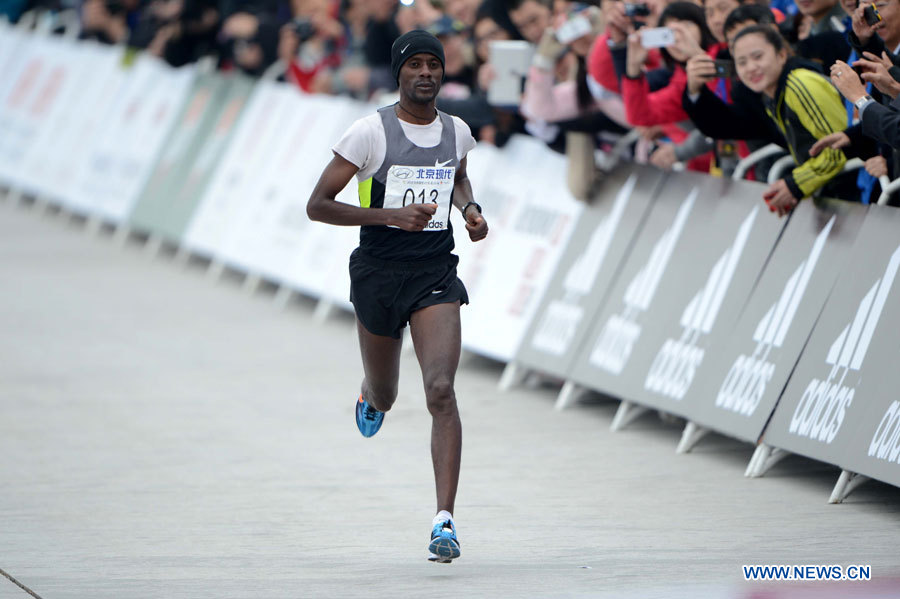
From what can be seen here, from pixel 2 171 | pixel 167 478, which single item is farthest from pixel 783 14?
pixel 2 171

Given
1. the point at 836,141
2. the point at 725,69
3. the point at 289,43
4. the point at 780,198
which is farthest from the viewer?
the point at 289,43

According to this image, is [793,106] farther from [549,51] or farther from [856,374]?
[549,51]

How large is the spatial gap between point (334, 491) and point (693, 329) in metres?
2.60

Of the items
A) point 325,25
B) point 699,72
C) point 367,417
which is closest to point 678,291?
point 699,72

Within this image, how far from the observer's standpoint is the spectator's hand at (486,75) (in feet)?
37.2

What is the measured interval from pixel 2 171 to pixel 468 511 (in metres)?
15.6

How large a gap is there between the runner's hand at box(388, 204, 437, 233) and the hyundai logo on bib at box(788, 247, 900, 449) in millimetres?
2714

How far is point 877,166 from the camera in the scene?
319 inches

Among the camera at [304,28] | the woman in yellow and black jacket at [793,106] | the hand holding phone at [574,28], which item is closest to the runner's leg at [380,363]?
the woman in yellow and black jacket at [793,106]

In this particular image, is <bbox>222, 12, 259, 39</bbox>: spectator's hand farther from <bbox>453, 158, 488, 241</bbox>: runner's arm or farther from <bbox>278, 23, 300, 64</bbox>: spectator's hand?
<bbox>453, 158, 488, 241</bbox>: runner's arm

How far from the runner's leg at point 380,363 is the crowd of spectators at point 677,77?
164 centimetres

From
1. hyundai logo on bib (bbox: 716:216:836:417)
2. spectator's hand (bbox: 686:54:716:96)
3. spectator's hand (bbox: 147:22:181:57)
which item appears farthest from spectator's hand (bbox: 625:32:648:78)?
spectator's hand (bbox: 147:22:181:57)

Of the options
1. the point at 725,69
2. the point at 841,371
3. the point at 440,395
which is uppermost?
the point at 725,69

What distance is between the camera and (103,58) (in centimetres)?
1966
